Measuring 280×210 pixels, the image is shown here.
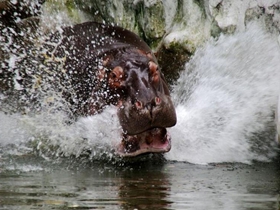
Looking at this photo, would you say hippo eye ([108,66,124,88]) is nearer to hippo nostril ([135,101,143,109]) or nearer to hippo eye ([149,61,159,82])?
hippo eye ([149,61,159,82])

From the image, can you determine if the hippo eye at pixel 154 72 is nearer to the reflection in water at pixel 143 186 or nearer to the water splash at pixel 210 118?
the water splash at pixel 210 118

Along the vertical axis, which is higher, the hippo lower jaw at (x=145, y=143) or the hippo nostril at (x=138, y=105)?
the hippo nostril at (x=138, y=105)

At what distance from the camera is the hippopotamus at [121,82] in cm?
670

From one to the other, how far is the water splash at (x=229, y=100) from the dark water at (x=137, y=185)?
0.33 metres

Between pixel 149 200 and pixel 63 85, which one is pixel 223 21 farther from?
pixel 149 200

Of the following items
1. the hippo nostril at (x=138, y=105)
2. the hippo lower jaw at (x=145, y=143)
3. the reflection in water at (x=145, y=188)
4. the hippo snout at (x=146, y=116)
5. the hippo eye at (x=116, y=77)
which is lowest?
the reflection in water at (x=145, y=188)

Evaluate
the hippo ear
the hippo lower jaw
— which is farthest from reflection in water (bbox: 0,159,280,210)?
the hippo ear

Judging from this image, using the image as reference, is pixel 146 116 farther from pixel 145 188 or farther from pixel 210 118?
pixel 145 188

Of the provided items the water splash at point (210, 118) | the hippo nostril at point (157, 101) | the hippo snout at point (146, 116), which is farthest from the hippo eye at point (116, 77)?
the hippo nostril at point (157, 101)

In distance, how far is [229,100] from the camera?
7668mm

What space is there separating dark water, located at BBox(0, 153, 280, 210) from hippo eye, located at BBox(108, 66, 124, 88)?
0.73 m

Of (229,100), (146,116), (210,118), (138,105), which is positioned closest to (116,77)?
(138,105)

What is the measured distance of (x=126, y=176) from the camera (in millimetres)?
6051

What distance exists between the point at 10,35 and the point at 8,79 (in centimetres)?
56
